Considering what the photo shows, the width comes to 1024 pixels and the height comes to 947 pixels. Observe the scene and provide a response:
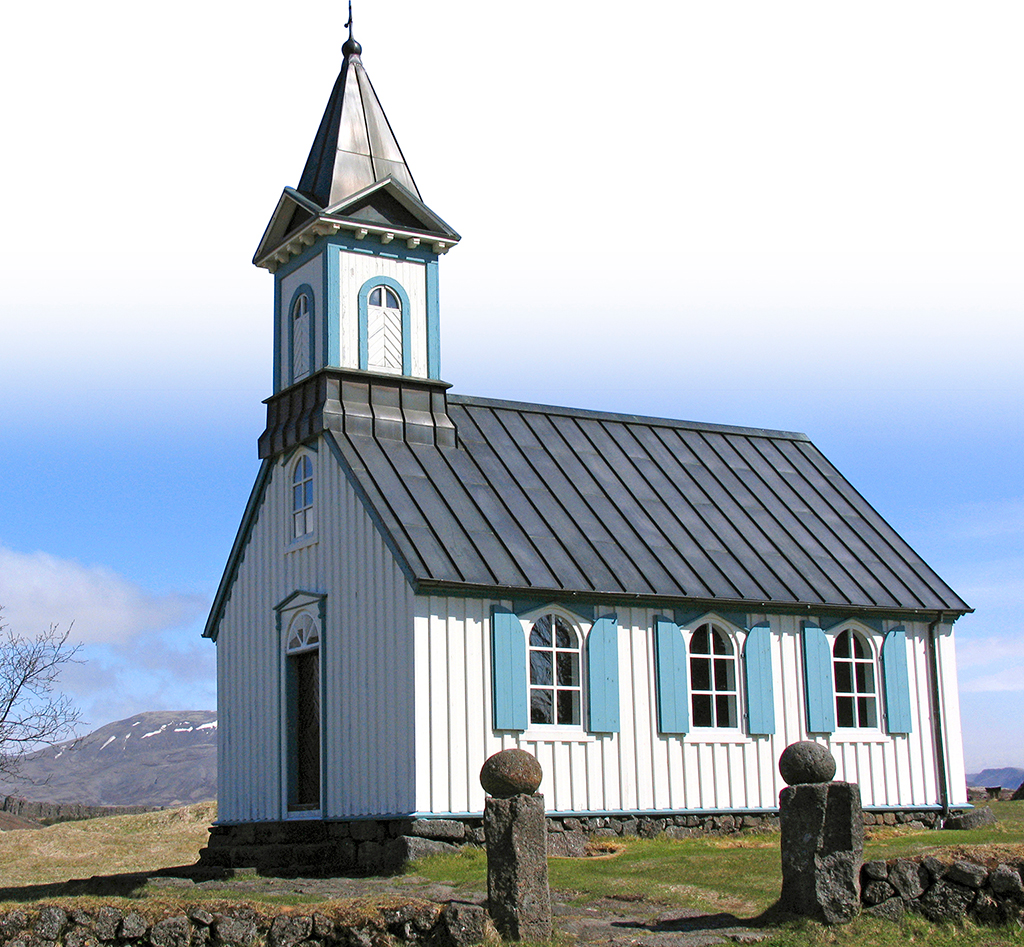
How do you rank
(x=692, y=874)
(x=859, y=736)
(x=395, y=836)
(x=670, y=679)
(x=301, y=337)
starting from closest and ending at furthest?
1. (x=692, y=874)
2. (x=395, y=836)
3. (x=670, y=679)
4. (x=859, y=736)
5. (x=301, y=337)

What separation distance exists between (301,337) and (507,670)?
265 inches

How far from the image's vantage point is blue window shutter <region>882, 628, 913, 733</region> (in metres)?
21.7

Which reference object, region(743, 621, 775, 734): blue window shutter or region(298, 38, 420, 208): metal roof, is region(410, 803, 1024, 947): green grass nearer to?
region(743, 621, 775, 734): blue window shutter

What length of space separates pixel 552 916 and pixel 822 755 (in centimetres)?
273

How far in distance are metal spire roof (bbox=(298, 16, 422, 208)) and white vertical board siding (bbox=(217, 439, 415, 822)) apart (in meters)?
4.44

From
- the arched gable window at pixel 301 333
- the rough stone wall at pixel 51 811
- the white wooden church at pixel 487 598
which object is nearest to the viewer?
the white wooden church at pixel 487 598

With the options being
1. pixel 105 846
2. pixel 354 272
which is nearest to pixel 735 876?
pixel 354 272

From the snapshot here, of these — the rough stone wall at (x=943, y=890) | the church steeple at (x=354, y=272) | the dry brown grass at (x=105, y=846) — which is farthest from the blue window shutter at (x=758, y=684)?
the dry brown grass at (x=105, y=846)

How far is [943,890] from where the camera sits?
40.5ft

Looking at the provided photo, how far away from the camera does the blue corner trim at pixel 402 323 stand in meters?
21.5

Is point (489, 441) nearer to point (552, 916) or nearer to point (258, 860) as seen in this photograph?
point (258, 860)

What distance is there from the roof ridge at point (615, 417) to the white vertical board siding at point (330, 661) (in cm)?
339

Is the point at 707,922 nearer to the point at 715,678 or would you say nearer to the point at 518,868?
the point at 518,868

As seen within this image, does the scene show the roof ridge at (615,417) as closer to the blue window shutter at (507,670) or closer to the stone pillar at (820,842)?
the blue window shutter at (507,670)
